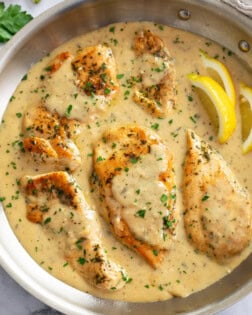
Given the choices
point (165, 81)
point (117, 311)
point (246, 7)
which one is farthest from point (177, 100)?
point (117, 311)

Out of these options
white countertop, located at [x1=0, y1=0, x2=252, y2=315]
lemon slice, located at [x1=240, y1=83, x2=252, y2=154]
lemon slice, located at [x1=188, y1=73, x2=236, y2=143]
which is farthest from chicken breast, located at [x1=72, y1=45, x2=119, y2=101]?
white countertop, located at [x1=0, y1=0, x2=252, y2=315]

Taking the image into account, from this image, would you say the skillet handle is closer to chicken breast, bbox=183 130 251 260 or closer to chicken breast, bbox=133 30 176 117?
chicken breast, bbox=133 30 176 117

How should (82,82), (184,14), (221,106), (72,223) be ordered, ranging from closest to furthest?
(72,223)
(221,106)
(82,82)
(184,14)

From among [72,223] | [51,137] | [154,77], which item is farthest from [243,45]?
[72,223]

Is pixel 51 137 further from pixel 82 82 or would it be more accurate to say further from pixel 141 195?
pixel 141 195

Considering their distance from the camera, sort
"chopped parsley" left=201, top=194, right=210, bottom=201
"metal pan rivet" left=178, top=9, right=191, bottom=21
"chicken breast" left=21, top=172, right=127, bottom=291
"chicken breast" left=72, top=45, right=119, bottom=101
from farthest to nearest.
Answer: "metal pan rivet" left=178, top=9, right=191, bottom=21
"chicken breast" left=72, top=45, right=119, bottom=101
"chopped parsley" left=201, top=194, right=210, bottom=201
"chicken breast" left=21, top=172, right=127, bottom=291

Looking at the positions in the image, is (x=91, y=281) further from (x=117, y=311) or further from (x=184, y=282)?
(x=184, y=282)
